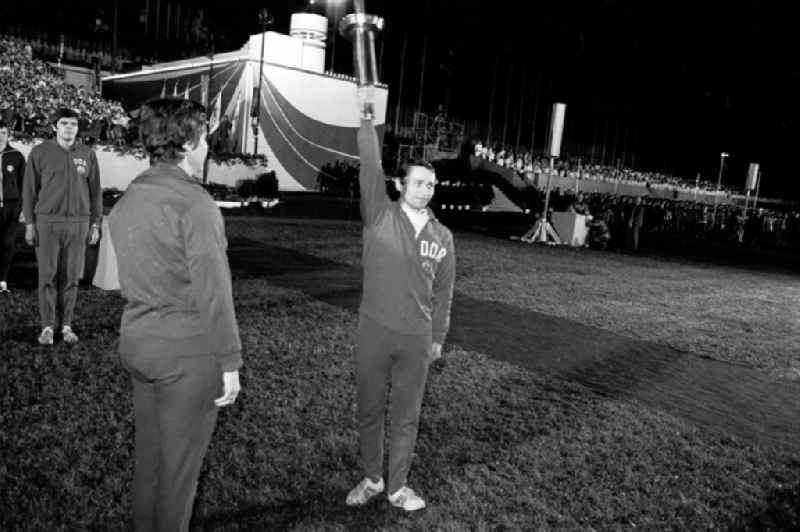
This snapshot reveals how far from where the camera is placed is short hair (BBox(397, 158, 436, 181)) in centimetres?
361

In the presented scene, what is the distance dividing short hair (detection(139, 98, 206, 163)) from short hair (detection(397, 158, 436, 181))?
1.38m

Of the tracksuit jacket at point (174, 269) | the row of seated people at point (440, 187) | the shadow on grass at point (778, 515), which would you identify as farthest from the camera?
the row of seated people at point (440, 187)

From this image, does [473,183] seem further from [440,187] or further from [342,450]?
[342,450]

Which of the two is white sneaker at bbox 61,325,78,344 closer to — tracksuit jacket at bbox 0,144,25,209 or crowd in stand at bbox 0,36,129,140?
tracksuit jacket at bbox 0,144,25,209

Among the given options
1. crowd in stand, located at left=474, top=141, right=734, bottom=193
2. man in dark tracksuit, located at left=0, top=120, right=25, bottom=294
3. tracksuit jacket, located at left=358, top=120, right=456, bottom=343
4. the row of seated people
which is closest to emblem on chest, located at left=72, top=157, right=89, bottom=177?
man in dark tracksuit, located at left=0, top=120, right=25, bottom=294

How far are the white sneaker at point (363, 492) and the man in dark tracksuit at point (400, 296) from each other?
17 cm

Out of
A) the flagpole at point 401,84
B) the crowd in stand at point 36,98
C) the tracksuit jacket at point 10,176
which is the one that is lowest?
the tracksuit jacket at point 10,176

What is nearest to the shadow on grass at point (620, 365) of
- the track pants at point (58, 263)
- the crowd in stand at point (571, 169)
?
the track pants at point (58, 263)

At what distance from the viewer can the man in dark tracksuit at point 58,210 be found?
6062 millimetres

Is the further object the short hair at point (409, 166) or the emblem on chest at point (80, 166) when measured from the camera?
the emblem on chest at point (80, 166)

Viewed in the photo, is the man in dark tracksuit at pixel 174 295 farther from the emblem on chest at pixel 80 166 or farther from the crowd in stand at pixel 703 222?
the crowd in stand at pixel 703 222

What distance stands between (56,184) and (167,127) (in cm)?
425

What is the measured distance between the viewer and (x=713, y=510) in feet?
14.0

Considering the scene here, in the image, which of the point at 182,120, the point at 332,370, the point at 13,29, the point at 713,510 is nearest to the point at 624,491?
the point at 713,510
